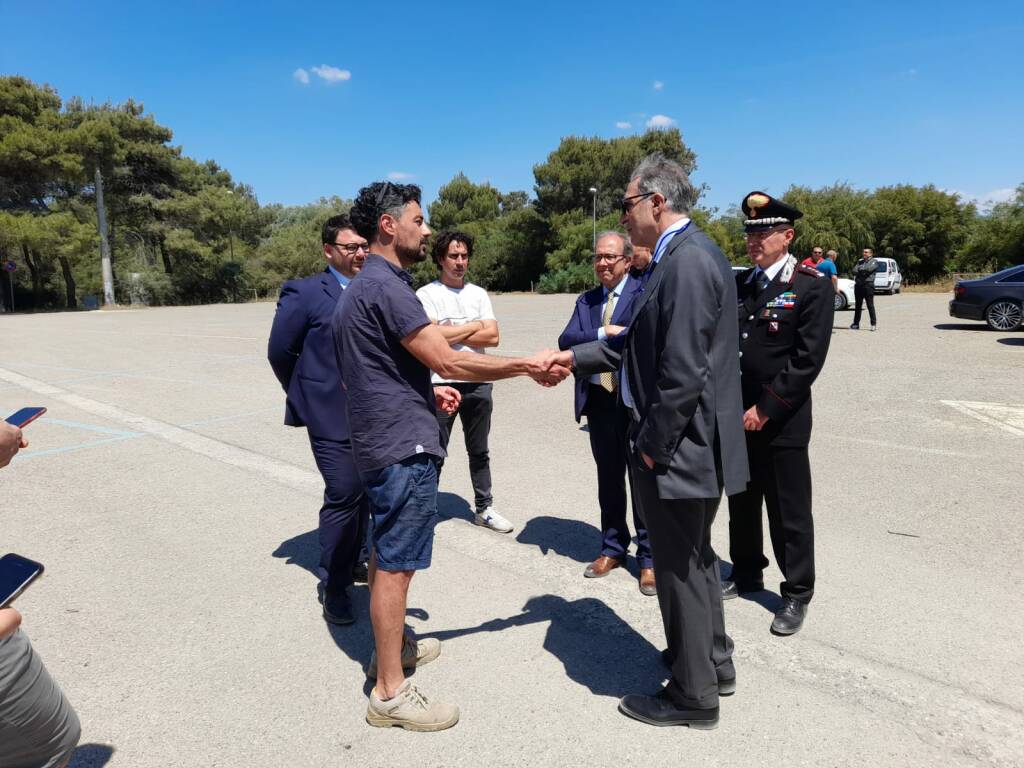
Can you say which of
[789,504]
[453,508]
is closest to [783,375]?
[789,504]

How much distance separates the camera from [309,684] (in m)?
2.79

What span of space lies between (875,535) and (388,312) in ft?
11.6

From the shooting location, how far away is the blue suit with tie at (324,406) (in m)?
3.37

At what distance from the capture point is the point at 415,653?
2885mm

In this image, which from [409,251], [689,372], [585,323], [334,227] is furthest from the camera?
[585,323]

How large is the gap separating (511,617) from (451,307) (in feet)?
6.95

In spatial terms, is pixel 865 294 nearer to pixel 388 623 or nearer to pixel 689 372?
pixel 689 372

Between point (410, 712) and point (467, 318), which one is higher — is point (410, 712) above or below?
below

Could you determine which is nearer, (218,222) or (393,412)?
(393,412)

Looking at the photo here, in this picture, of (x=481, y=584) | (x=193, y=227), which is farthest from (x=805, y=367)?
(x=193, y=227)

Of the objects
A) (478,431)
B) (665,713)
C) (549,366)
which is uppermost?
(549,366)

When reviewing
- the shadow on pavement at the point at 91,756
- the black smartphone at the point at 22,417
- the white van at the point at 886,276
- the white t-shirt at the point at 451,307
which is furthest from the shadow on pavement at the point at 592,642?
the white van at the point at 886,276

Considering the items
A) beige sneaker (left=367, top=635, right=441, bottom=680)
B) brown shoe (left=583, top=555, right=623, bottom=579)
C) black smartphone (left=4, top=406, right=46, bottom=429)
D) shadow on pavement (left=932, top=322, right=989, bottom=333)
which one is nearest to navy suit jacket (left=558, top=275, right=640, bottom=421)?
brown shoe (left=583, top=555, right=623, bottom=579)

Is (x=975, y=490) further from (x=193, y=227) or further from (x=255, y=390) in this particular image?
(x=193, y=227)
